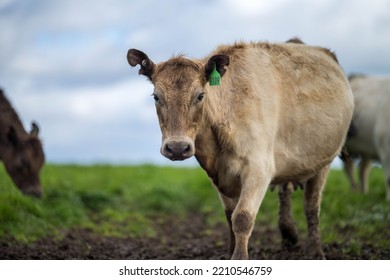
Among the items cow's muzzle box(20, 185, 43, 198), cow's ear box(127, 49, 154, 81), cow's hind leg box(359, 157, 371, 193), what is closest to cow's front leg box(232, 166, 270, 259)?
cow's ear box(127, 49, 154, 81)

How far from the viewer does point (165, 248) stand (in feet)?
33.2

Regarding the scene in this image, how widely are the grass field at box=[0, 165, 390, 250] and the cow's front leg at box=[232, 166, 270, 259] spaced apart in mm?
3112

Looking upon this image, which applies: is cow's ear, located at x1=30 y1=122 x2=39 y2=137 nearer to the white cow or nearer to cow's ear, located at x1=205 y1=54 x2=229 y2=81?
the white cow

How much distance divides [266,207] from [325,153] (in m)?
5.85

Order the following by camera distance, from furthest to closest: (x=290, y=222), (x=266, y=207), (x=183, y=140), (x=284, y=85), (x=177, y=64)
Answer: (x=266, y=207), (x=290, y=222), (x=284, y=85), (x=177, y=64), (x=183, y=140)

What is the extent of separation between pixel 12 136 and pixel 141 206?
3167 mm

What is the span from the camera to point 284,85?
26.7 feet

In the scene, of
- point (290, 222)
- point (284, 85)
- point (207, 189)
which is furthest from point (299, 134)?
point (207, 189)

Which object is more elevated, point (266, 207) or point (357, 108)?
point (357, 108)

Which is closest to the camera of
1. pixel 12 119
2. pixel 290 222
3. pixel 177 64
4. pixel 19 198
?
pixel 177 64

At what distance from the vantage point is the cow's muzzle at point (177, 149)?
655 cm

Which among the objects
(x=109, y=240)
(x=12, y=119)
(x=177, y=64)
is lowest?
(x=109, y=240)

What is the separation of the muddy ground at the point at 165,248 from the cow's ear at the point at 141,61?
2.66m
